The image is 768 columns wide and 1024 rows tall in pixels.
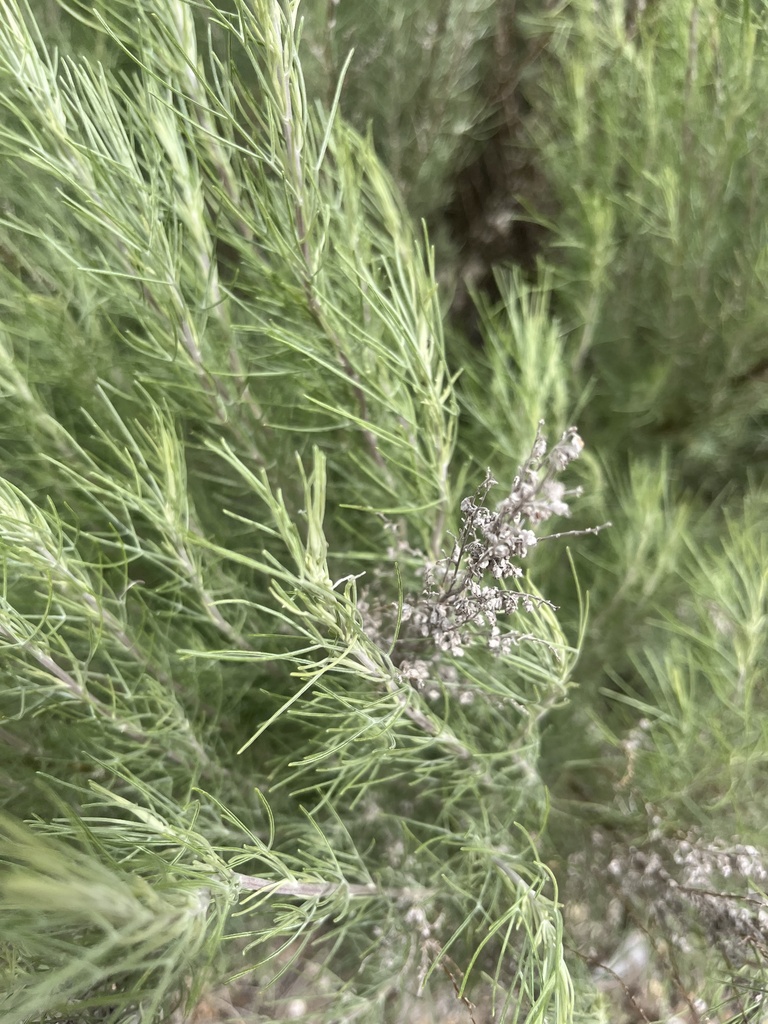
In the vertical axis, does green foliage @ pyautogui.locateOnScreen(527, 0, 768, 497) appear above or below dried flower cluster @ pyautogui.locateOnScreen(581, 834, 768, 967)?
above

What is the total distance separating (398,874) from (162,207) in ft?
2.16

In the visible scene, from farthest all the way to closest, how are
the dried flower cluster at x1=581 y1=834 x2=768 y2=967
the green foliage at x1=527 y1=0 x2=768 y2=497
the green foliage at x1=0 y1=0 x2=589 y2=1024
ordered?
1. the green foliage at x1=527 y1=0 x2=768 y2=497
2. the dried flower cluster at x1=581 y1=834 x2=768 y2=967
3. the green foliage at x1=0 y1=0 x2=589 y2=1024

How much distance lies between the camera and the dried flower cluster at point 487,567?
0.42 m

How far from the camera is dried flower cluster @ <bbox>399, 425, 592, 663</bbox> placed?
1.37 feet

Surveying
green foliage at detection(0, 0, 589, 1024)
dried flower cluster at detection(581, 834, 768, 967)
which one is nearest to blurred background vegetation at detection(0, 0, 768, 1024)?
dried flower cluster at detection(581, 834, 768, 967)

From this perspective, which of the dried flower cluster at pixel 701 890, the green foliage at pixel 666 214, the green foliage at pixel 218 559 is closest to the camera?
the green foliage at pixel 218 559

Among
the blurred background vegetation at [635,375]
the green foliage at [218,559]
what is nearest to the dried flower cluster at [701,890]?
the blurred background vegetation at [635,375]

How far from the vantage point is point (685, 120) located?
2.21ft

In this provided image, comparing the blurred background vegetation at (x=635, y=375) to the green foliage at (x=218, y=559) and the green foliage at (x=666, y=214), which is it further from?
the green foliage at (x=218, y=559)

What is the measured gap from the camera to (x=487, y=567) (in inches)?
17.2

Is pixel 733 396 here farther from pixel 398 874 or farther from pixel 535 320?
pixel 398 874

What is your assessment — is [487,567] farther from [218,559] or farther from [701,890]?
[701,890]

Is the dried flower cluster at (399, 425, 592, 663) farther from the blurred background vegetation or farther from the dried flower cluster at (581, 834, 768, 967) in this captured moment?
the dried flower cluster at (581, 834, 768, 967)

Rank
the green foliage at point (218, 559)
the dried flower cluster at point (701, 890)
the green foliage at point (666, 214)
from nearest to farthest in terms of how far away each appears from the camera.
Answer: the green foliage at point (218, 559) → the dried flower cluster at point (701, 890) → the green foliage at point (666, 214)
